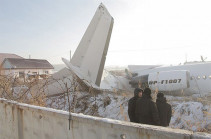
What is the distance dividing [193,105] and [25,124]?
18.6ft

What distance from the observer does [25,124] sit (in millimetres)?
3342

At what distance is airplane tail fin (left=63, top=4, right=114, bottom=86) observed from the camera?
10328 millimetres

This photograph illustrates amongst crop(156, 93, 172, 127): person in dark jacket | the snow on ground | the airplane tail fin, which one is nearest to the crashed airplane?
the airplane tail fin

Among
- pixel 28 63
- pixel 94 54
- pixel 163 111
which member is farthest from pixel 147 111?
pixel 28 63

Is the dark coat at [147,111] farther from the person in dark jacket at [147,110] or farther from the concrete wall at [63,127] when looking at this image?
the concrete wall at [63,127]

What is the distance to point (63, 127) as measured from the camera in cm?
262

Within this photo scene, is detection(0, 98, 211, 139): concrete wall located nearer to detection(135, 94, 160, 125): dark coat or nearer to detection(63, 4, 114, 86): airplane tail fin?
detection(135, 94, 160, 125): dark coat

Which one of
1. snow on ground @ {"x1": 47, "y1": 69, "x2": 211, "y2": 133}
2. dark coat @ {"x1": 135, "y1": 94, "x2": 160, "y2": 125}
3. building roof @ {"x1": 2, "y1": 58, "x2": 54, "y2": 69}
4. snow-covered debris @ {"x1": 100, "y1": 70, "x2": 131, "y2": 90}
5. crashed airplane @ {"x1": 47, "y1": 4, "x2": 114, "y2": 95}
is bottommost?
snow on ground @ {"x1": 47, "y1": 69, "x2": 211, "y2": 133}

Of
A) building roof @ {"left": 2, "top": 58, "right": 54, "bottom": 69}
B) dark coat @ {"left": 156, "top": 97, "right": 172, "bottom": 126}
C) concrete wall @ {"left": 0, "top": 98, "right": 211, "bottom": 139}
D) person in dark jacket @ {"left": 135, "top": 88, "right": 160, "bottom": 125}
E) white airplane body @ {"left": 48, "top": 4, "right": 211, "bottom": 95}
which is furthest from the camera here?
building roof @ {"left": 2, "top": 58, "right": 54, "bottom": 69}

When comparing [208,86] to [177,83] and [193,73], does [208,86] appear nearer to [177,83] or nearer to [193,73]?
[193,73]

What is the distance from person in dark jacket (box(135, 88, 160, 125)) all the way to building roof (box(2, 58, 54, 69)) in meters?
29.0

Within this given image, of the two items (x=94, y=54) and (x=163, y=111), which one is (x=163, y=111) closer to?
(x=163, y=111)

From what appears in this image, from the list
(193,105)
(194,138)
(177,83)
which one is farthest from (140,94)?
(177,83)

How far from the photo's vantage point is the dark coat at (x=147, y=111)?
12.6 feet
